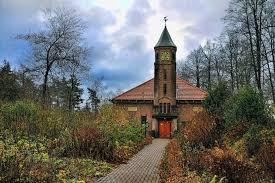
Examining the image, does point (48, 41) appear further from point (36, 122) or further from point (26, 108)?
point (36, 122)

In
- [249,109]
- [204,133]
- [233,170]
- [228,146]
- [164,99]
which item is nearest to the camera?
[233,170]

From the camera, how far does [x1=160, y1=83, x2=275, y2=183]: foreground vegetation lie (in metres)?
9.68

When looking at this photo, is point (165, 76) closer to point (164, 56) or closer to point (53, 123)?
point (164, 56)

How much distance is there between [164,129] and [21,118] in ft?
118

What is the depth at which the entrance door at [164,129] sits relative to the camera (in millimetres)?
51934

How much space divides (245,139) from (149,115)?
38.9 m

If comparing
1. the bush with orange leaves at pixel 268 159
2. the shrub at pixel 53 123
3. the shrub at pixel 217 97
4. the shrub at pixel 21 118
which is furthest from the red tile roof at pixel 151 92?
the bush with orange leaves at pixel 268 159

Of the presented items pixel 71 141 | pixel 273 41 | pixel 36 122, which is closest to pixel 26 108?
pixel 36 122

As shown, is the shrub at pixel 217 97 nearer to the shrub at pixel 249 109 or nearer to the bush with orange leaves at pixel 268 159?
the shrub at pixel 249 109

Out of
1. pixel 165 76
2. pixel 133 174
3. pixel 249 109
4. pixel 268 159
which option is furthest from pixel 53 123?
Answer: pixel 165 76

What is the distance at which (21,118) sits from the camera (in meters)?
17.4

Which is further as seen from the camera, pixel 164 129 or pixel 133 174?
pixel 164 129

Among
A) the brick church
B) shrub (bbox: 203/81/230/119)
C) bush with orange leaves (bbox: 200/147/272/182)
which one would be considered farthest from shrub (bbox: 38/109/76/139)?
the brick church

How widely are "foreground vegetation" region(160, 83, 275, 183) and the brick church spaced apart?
27873mm
